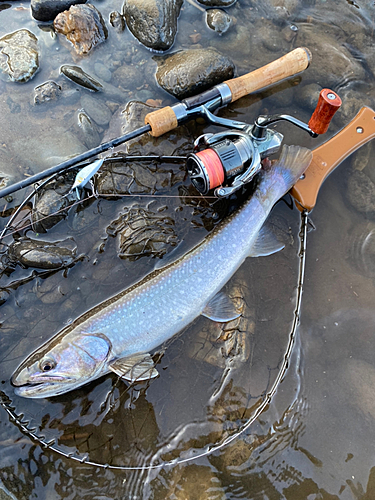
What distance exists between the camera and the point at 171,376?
10.3ft

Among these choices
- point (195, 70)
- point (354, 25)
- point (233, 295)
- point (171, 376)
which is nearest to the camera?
point (171, 376)

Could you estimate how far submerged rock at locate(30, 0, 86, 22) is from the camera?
3.98m

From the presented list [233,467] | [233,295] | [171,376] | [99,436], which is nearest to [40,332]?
[99,436]

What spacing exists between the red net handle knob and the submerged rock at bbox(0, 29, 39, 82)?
126 inches

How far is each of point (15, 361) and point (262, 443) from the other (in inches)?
92.7

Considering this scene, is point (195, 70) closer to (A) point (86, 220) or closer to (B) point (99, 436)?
(A) point (86, 220)

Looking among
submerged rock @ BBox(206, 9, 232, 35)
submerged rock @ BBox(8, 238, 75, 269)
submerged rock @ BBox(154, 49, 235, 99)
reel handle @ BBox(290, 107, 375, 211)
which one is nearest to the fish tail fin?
reel handle @ BBox(290, 107, 375, 211)

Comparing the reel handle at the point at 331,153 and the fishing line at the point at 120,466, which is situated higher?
the reel handle at the point at 331,153

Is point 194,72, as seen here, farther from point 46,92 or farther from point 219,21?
point 46,92

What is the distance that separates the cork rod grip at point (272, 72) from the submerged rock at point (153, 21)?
129 cm

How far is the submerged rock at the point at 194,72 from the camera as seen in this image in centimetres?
368

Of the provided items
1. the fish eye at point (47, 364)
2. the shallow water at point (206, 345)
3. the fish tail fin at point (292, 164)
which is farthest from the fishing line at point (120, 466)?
the fish tail fin at point (292, 164)

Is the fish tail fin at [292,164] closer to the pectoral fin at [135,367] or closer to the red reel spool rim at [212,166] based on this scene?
the red reel spool rim at [212,166]

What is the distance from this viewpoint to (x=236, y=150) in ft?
9.73
